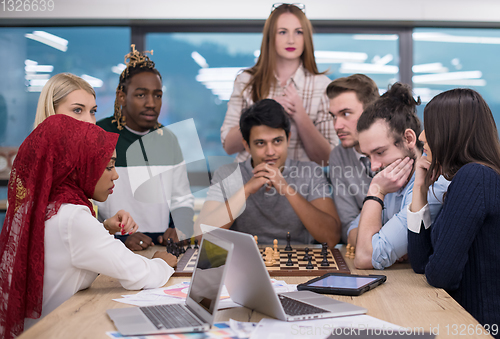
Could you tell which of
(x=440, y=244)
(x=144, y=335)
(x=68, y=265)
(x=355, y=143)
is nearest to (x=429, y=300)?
(x=440, y=244)

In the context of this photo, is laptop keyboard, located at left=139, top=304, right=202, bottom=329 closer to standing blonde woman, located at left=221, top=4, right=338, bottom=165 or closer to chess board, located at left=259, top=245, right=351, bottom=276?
chess board, located at left=259, top=245, right=351, bottom=276

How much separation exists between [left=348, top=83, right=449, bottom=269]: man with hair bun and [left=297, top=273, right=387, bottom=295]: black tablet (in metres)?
0.25

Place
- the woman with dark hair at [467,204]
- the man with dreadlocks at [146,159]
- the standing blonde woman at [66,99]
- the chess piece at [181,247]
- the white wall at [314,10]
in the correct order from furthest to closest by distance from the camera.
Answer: the white wall at [314,10]
the man with dreadlocks at [146,159]
the standing blonde woman at [66,99]
the chess piece at [181,247]
the woman with dark hair at [467,204]

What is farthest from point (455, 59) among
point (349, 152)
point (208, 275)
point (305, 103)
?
point (208, 275)

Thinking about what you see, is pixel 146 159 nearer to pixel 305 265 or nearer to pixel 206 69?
pixel 206 69

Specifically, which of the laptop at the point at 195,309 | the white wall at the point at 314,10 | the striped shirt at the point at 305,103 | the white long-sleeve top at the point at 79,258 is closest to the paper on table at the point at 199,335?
the laptop at the point at 195,309

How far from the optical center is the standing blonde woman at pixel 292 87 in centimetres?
304

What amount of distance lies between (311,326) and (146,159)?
6.61 ft

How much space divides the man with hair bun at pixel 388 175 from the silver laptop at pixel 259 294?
1.91ft

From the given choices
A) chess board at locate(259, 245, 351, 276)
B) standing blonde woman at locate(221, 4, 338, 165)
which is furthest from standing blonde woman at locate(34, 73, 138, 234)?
chess board at locate(259, 245, 351, 276)

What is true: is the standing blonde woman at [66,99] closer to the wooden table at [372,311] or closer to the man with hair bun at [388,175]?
the wooden table at [372,311]

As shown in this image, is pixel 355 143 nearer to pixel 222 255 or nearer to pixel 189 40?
pixel 222 255

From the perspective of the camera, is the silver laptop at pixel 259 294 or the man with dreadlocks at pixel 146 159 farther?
the man with dreadlocks at pixel 146 159

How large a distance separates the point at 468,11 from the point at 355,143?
2057 mm
